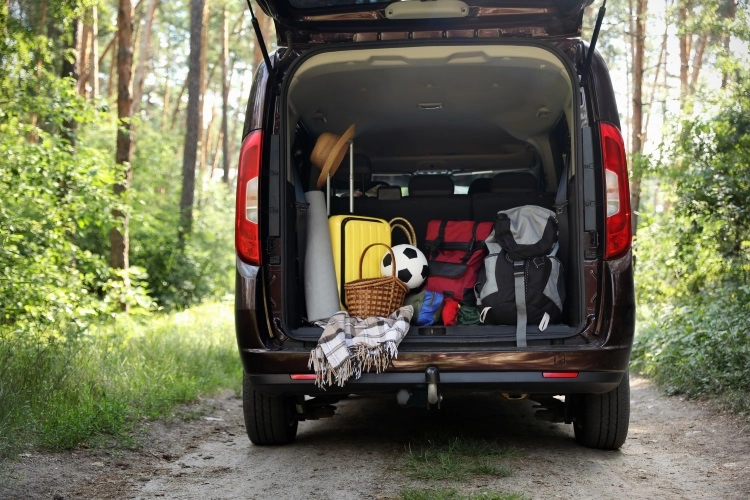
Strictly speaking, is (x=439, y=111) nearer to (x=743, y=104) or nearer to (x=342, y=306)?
(x=342, y=306)

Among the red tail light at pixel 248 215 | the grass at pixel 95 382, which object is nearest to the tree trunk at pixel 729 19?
the grass at pixel 95 382

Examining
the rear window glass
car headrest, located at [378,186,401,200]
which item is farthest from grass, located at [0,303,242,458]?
the rear window glass

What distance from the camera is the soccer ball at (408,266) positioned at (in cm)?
488

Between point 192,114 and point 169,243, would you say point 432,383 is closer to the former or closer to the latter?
point 169,243

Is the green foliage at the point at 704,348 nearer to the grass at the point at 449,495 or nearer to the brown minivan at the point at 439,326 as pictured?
the brown minivan at the point at 439,326

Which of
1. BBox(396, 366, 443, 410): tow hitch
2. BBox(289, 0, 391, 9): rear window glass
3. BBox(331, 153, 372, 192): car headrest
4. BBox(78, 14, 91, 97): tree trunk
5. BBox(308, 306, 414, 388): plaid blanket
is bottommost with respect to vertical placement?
BBox(396, 366, 443, 410): tow hitch

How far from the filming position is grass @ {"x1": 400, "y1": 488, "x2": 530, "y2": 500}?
3424 mm

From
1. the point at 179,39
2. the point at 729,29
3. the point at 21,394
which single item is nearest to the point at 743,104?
the point at 729,29

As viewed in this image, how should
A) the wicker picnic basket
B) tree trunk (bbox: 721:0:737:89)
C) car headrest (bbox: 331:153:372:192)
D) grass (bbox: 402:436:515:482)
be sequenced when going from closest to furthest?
grass (bbox: 402:436:515:482)
the wicker picnic basket
car headrest (bbox: 331:153:372:192)
tree trunk (bbox: 721:0:737:89)

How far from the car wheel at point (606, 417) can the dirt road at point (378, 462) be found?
0.08 m

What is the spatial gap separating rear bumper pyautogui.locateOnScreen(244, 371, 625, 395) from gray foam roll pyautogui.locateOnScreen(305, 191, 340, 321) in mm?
656

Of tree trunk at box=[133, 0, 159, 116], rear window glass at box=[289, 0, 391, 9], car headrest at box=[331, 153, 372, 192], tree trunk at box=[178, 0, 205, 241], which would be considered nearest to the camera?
rear window glass at box=[289, 0, 391, 9]

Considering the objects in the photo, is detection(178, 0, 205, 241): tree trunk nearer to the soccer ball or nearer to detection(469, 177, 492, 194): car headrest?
detection(469, 177, 492, 194): car headrest

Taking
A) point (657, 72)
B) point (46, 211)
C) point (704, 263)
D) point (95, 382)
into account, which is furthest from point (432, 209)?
point (657, 72)
